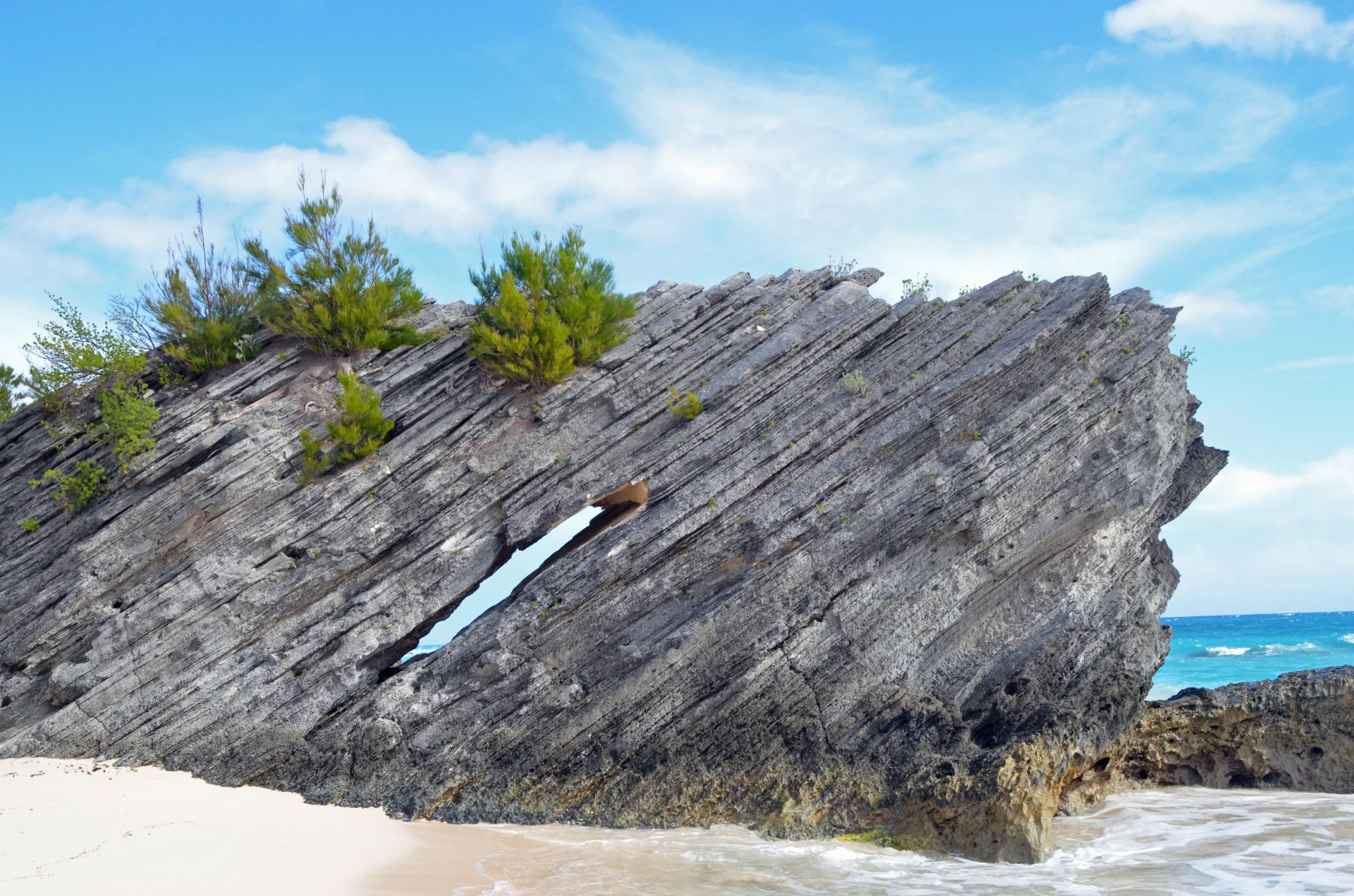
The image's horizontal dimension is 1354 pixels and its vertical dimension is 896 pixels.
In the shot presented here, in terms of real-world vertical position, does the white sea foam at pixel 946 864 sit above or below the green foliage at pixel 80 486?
below

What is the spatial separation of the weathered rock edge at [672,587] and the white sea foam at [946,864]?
0.59 metres

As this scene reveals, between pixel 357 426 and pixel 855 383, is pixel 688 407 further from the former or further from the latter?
pixel 357 426

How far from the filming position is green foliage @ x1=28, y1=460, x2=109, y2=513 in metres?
15.7

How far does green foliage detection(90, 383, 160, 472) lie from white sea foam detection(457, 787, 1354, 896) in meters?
9.39

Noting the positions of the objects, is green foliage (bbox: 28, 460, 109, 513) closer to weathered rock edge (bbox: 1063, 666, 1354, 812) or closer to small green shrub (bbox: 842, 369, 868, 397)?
small green shrub (bbox: 842, 369, 868, 397)

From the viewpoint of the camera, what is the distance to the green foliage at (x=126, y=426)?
15.6 metres

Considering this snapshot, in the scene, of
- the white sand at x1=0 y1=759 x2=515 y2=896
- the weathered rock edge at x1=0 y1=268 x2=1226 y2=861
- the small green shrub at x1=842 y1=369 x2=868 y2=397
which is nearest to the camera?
the white sand at x1=0 y1=759 x2=515 y2=896

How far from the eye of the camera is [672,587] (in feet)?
46.3

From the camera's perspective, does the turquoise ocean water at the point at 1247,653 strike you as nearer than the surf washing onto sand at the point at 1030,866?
No

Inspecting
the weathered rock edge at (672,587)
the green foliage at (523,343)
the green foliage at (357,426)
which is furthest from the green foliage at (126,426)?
the green foliage at (523,343)

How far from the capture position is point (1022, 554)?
14852 mm

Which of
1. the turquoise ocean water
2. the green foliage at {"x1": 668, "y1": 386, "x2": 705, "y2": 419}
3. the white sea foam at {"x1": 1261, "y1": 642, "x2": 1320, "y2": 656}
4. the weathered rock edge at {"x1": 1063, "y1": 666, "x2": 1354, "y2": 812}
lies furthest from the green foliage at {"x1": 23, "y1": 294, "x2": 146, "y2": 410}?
the white sea foam at {"x1": 1261, "y1": 642, "x2": 1320, "y2": 656}

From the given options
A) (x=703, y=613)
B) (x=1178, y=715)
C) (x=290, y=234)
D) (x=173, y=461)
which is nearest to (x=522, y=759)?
(x=703, y=613)

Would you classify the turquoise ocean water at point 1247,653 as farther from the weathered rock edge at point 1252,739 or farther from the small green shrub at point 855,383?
the small green shrub at point 855,383
